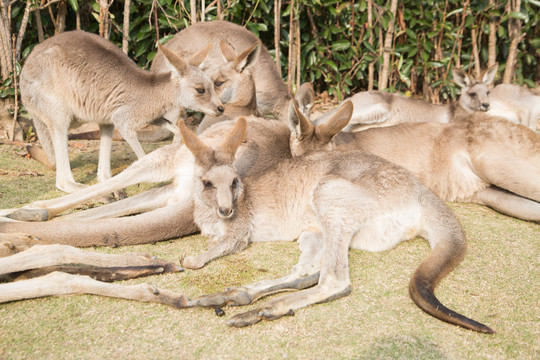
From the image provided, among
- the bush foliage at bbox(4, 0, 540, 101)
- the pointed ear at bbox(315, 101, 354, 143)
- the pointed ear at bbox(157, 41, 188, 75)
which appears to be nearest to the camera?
the pointed ear at bbox(315, 101, 354, 143)

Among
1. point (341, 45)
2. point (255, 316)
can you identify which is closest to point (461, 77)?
point (341, 45)

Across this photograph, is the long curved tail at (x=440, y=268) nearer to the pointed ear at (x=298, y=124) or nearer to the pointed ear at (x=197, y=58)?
the pointed ear at (x=298, y=124)

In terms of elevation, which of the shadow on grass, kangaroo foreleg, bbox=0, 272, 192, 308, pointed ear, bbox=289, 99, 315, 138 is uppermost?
pointed ear, bbox=289, 99, 315, 138

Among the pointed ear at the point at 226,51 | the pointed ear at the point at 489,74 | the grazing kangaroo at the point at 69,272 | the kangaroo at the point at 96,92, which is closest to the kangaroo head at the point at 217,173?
the grazing kangaroo at the point at 69,272

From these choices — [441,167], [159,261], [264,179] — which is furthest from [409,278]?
[441,167]

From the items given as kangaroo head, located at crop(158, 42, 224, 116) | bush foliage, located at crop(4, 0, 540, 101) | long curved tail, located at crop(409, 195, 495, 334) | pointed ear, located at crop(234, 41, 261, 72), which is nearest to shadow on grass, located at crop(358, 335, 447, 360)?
long curved tail, located at crop(409, 195, 495, 334)

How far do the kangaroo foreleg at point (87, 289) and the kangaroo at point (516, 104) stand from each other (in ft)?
14.8

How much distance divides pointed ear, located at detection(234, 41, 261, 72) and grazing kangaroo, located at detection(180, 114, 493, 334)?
6.51 ft

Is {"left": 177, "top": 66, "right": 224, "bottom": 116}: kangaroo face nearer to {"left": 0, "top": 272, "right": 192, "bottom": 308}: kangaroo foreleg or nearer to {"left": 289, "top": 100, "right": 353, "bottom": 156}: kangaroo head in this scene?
{"left": 289, "top": 100, "right": 353, "bottom": 156}: kangaroo head

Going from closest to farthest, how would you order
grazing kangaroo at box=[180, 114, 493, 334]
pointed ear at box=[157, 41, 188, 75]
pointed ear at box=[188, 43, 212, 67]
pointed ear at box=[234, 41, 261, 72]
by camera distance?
grazing kangaroo at box=[180, 114, 493, 334] → pointed ear at box=[157, 41, 188, 75] → pointed ear at box=[188, 43, 212, 67] → pointed ear at box=[234, 41, 261, 72]

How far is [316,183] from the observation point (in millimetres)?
3076

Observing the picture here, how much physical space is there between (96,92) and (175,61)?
70 cm

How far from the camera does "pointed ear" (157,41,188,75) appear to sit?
14.4 feet

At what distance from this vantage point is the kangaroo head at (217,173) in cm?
282
